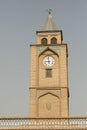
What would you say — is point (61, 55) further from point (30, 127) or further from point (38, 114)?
point (30, 127)

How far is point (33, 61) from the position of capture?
3819 cm

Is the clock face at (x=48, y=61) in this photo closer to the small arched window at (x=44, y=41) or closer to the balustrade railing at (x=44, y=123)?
the small arched window at (x=44, y=41)

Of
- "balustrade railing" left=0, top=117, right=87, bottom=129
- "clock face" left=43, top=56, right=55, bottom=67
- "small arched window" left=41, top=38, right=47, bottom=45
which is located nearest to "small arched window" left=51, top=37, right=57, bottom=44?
"small arched window" left=41, top=38, right=47, bottom=45

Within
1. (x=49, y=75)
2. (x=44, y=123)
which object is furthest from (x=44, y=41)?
(x=44, y=123)

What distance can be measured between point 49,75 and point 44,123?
9886 millimetres

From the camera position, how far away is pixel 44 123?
28062 millimetres

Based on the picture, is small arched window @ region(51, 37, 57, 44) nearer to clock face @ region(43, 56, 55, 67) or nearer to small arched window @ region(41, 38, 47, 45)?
small arched window @ region(41, 38, 47, 45)

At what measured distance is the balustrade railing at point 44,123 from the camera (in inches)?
1092

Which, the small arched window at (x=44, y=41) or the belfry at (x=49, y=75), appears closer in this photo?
the belfry at (x=49, y=75)

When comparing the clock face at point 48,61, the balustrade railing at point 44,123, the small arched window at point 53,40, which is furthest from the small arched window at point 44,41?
the balustrade railing at point 44,123

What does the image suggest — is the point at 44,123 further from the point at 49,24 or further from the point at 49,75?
the point at 49,24

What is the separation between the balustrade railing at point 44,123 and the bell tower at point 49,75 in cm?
800

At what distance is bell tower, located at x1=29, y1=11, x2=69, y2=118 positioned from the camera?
36.7 meters

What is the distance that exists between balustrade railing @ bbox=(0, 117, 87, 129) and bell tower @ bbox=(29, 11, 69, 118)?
8.00m
